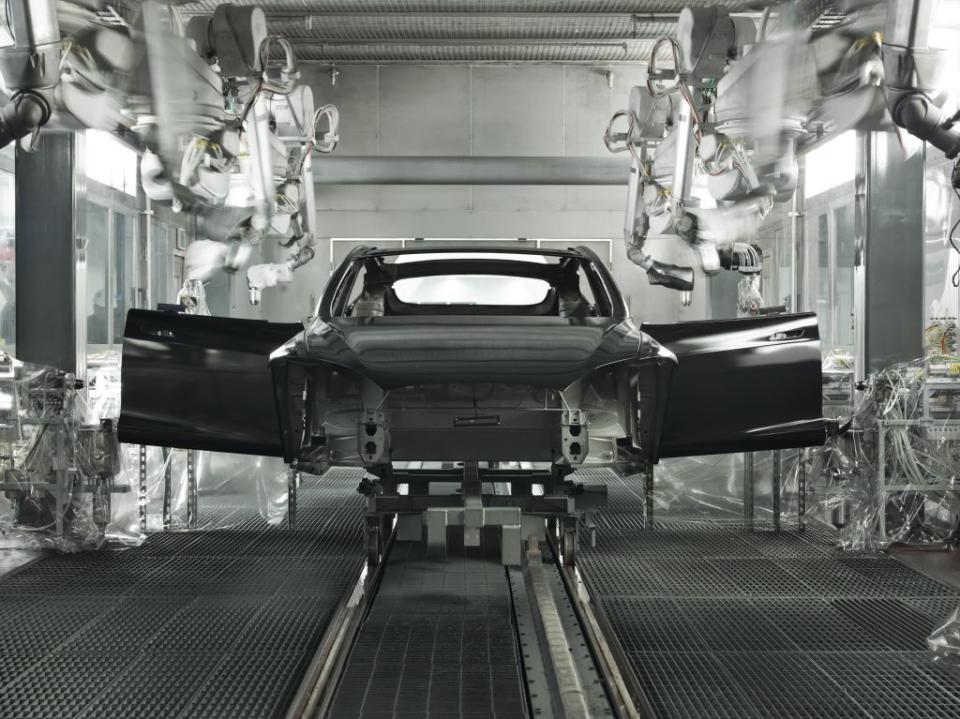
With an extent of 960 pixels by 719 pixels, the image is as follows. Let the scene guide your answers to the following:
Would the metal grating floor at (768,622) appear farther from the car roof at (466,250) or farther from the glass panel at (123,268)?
the glass panel at (123,268)

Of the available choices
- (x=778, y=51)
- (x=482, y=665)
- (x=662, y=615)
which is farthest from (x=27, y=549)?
(x=778, y=51)

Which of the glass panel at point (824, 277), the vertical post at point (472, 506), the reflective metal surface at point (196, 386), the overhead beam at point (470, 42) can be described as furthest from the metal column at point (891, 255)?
the overhead beam at point (470, 42)

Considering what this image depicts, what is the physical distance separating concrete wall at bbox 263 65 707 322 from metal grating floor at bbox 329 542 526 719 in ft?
26.4

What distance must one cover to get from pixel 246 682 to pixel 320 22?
8038 mm

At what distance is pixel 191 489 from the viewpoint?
199 inches

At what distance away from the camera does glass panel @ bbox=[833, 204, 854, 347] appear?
23.5 ft

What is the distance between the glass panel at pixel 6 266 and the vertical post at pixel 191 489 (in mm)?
2067

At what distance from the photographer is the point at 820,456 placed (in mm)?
4934

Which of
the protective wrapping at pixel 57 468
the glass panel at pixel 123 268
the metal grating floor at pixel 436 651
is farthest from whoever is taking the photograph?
the glass panel at pixel 123 268

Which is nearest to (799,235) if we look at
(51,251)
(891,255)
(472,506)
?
(891,255)

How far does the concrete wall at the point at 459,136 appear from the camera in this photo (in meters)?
11.5

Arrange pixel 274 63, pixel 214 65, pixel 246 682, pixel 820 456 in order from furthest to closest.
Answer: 1. pixel 274 63
2. pixel 214 65
3. pixel 820 456
4. pixel 246 682

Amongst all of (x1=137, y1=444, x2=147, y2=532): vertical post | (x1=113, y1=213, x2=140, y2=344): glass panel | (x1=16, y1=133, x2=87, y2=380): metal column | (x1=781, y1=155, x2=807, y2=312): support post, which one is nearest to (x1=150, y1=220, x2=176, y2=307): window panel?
(x1=113, y1=213, x2=140, y2=344): glass panel

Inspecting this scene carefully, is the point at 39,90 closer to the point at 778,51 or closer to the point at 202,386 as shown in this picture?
the point at 202,386
